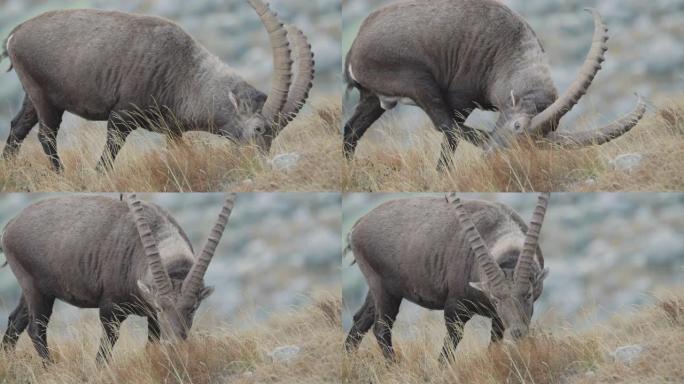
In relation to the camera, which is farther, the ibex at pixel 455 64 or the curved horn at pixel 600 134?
the ibex at pixel 455 64

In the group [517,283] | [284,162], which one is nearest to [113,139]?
[284,162]

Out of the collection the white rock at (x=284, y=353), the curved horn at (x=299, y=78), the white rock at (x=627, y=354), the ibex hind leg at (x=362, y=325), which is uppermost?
the curved horn at (x=299, y=78)

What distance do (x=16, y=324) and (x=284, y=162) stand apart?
3325 mm

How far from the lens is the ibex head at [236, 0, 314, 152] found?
15.4 m

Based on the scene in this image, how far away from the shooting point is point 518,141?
15.4m

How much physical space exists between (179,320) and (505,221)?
339 cm

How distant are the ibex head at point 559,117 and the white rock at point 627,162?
298 mm

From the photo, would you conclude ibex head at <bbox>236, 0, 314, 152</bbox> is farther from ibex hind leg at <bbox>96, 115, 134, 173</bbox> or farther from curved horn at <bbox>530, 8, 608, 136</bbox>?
curved horn at <bbox>530, 8, 608, 136</bbox>

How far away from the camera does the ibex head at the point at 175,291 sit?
14383 mm

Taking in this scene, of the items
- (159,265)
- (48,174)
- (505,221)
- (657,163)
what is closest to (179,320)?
(159,265)

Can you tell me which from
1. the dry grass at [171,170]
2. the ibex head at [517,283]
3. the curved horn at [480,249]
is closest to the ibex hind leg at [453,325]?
the ibex head at [517,283]

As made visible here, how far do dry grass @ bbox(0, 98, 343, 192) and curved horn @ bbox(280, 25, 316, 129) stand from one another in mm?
457

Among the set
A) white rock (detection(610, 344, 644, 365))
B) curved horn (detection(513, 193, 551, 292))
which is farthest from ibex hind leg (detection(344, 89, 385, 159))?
white rock (detection(610, 344, 644, 365))

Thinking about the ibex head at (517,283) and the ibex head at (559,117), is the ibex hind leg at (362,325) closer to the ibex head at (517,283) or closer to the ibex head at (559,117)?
the ibex head at (517,283)
